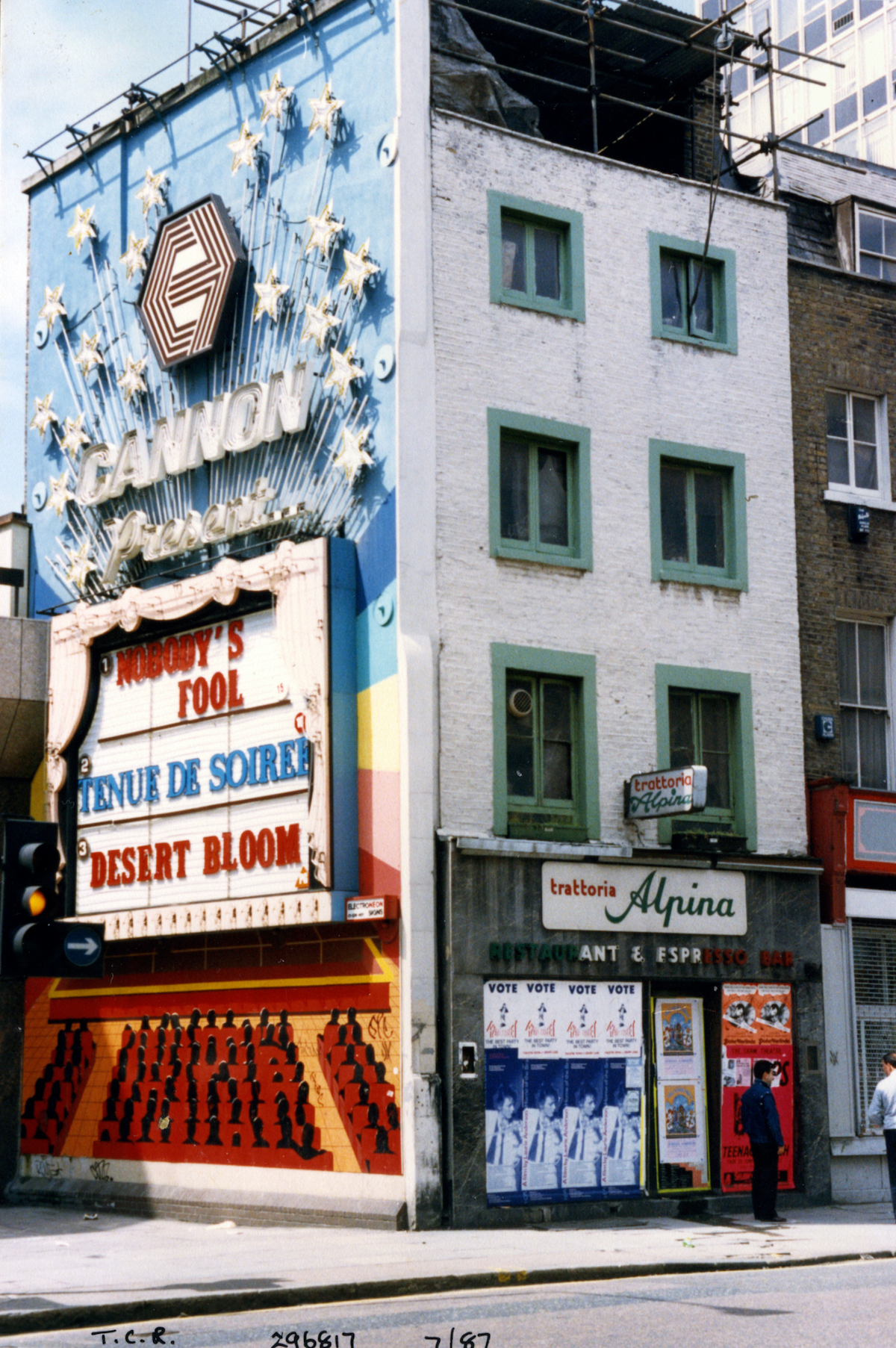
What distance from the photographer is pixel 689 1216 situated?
22.0 meters

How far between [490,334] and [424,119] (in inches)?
109

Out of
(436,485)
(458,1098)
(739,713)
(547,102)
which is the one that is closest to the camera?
(458,1098)

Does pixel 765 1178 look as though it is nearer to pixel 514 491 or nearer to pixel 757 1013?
pixel 757 1013

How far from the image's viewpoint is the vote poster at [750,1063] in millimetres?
23047

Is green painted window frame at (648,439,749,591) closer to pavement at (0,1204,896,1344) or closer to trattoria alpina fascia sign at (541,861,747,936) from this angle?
trattoria alpina fascia sign at (541,861,747,936)

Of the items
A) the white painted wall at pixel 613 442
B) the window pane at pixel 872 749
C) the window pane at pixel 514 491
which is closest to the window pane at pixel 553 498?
the window pane at pixel 514 491

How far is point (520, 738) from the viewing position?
22.4 meters

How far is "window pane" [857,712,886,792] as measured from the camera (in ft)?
84.7

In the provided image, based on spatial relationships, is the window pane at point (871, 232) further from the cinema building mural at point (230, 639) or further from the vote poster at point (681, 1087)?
the vote poster at point (681, 1087)

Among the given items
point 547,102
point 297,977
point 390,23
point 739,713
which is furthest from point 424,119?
point 297,977

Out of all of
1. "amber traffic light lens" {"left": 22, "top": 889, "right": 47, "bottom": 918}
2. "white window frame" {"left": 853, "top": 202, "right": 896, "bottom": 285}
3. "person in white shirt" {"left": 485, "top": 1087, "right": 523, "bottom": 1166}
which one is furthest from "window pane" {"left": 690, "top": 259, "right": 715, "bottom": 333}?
"amber traffic light lens" {"left": 22, "top": 889, "right": 47, "bottom": 918}

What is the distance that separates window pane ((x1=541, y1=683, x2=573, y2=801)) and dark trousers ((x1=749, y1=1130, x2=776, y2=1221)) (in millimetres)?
4816

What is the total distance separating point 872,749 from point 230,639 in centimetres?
939

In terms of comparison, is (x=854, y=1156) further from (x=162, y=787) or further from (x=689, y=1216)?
(x=162, y=787)
